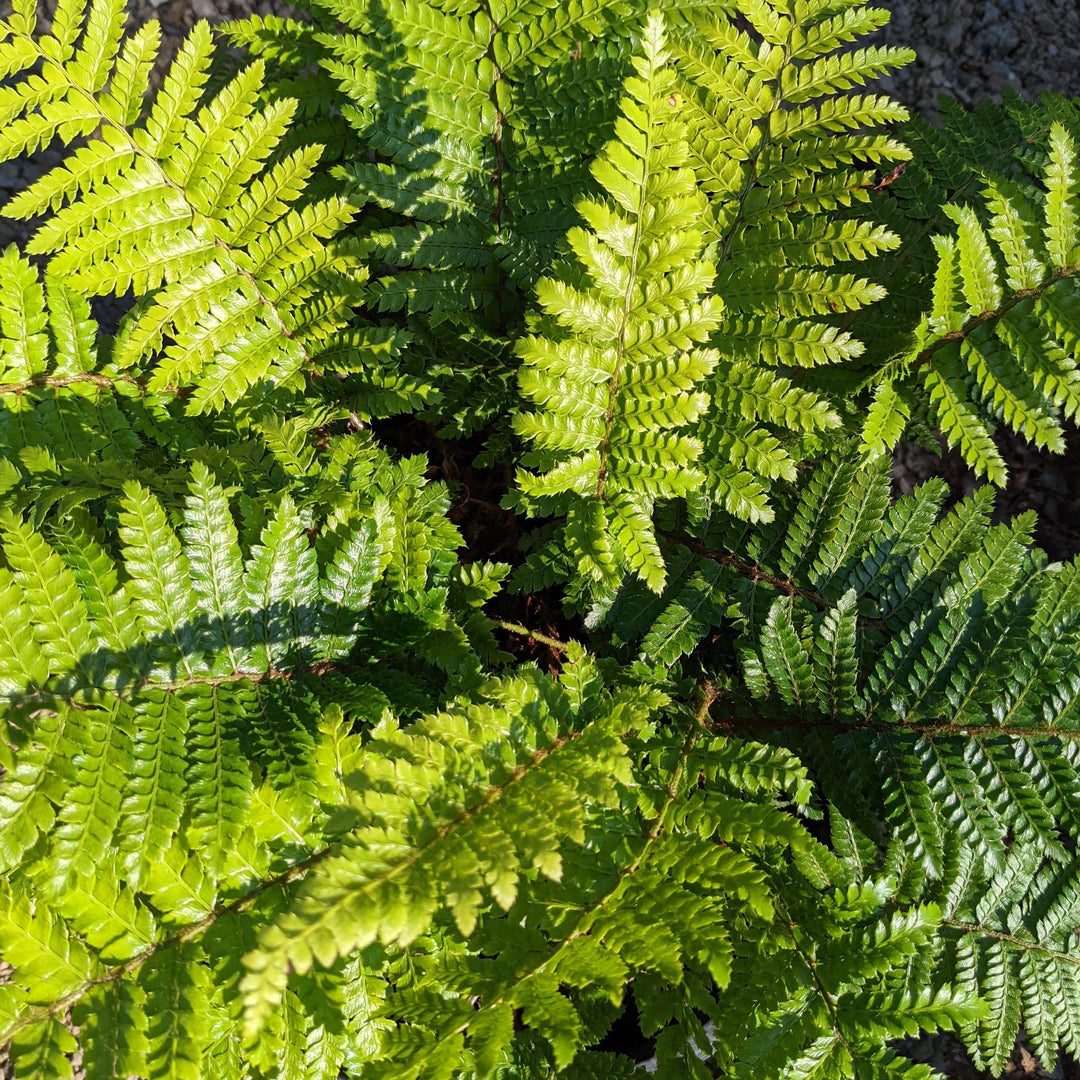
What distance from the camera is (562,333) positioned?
5.79ft

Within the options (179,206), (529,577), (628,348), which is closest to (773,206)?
(628,348)

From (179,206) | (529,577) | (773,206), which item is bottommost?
(529,577)

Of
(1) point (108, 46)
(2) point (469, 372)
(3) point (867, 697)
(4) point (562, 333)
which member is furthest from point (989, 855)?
(1) point (108, 46)

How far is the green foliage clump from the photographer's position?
1.31 m

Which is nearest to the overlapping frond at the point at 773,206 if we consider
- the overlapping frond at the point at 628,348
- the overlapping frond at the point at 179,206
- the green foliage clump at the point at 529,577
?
the green foliage clump at the point at 529,577

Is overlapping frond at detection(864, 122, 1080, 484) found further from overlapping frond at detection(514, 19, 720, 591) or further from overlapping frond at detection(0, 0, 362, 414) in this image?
overlapping frond at detection(0, 0, 362, 414)

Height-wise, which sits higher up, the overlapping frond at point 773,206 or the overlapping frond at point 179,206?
the overlapping frond at point 773,206

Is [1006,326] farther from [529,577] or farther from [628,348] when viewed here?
[529,577]

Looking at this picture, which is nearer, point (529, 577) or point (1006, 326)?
point (1006, 326)

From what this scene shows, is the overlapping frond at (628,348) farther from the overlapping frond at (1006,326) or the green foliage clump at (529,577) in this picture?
the overlapping frond at (1006,326)

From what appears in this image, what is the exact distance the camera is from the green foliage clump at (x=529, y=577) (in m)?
1.31

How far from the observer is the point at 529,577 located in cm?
202

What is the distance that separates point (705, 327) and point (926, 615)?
84 centimetres

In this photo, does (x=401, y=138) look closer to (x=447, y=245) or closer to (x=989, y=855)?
(x=447, y=245)
